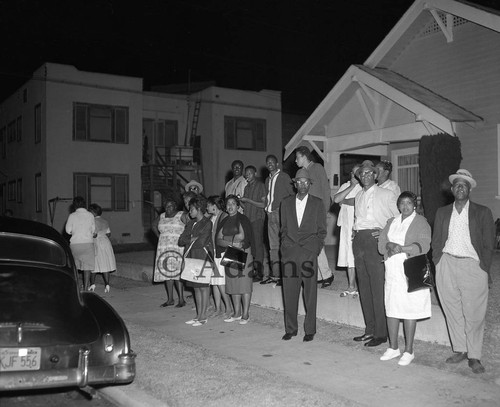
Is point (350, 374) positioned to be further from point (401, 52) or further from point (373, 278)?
point (401, 52)

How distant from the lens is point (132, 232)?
92.3 ft

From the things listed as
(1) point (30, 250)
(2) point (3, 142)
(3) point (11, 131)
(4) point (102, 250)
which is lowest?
(4) point (102, 250)

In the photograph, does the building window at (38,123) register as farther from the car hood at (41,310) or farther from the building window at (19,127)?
the car hood at (41,310)

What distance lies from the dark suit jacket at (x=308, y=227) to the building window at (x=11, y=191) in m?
27.0

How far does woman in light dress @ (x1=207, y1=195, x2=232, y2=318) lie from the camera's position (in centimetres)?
901

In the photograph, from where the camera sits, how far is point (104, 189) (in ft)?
90.9

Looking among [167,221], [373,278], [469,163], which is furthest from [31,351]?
[469,163]

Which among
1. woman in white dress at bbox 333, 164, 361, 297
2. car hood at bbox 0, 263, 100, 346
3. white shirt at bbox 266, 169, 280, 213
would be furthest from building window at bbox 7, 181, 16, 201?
car hood at bbox 0, 263, 100, 346

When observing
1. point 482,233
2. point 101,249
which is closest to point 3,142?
point 101,249

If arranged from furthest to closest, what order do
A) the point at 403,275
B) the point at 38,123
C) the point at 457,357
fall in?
the point at 38,123 → the point at 403,275 → the point at 457,357

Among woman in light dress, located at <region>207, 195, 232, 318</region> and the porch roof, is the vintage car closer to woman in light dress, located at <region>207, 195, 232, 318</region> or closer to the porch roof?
woman in light dress, located at <region>207, 195, 232, 318</region>

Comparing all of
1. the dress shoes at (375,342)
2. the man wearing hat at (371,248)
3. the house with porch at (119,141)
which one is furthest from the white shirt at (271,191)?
the house with porch at (119,141)

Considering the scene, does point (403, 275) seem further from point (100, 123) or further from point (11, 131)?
point (11, 131)

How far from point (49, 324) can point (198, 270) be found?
3.59 m
